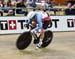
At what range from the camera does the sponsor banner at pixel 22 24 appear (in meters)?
16.0

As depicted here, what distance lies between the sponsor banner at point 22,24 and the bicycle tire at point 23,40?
468 centimetres

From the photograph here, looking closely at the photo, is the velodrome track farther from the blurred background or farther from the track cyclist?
the blurred background

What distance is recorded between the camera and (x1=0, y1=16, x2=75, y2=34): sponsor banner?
16.0m

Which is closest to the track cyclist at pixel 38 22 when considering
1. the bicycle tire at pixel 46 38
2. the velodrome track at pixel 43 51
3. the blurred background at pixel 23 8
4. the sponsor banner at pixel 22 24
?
the bicycle tire at pixel 46 38

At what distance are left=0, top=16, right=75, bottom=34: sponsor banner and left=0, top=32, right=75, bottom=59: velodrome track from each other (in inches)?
60.8

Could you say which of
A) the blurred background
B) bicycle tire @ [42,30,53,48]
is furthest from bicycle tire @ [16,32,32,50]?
the blurred background

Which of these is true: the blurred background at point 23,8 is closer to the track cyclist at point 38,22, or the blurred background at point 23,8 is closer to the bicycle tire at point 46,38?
the bicycle tire at point 46,38

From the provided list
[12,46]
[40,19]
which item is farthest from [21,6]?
[40,19]

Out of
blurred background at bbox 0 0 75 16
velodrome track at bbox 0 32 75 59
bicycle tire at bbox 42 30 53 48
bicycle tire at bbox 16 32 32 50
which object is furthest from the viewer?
blurred background at bbox 0 0 75 16

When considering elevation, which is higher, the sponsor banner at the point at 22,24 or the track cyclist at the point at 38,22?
the track cyclist at the point at 38,22

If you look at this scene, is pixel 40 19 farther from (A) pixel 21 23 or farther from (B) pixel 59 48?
(A) pixel 21 23

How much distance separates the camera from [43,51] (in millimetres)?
11172

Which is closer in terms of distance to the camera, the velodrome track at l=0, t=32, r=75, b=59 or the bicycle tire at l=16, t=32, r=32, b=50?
the velodrome track at l=0, t=32, r=75, b=59

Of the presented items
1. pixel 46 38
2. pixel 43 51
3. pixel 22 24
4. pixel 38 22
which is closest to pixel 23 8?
pixel 22 24
